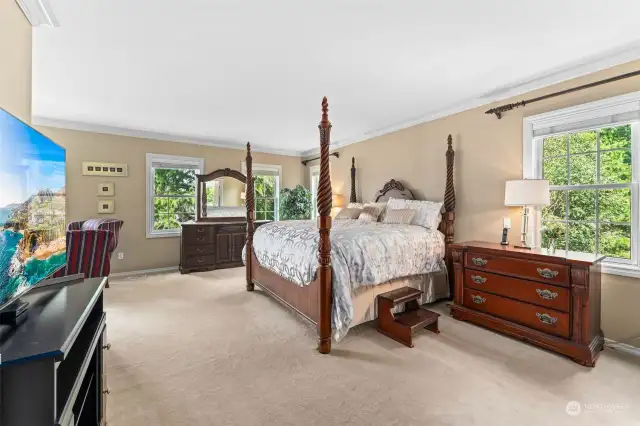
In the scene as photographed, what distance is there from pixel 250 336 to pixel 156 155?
13.5ft

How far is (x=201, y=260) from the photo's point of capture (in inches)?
210

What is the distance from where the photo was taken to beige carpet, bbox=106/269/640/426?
5.74 feet

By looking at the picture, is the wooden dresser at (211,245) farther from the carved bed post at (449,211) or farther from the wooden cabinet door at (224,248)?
the carved bed post at (449,211)

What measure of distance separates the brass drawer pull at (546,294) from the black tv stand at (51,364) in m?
3.13

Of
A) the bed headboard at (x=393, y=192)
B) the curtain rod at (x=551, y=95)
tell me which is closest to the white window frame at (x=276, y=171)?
the bed headboard at (x=393, y=192)

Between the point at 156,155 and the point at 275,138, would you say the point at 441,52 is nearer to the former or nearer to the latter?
the point at 275,138

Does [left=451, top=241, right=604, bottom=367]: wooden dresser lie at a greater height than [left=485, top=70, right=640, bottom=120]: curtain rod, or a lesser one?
lesser

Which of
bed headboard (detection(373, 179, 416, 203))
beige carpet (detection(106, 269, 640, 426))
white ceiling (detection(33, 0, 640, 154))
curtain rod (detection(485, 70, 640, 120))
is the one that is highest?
white ceiling (detection(33, 0, 640, 154))

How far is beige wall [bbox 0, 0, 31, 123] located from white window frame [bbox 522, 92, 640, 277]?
170 inches

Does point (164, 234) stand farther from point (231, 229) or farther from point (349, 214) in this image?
point (349, 214)

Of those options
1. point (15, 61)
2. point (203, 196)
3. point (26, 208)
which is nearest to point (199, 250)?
point (203, 196)

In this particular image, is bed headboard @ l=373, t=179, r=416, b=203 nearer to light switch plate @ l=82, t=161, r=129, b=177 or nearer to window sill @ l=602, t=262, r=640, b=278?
window sill @ l=602, t=262, r=640, b=278

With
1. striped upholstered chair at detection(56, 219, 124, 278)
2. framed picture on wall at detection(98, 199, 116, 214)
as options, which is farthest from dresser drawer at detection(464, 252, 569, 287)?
framed picture on wall at detection(98, 199, 116, 214)

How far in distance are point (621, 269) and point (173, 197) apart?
20.6ft
